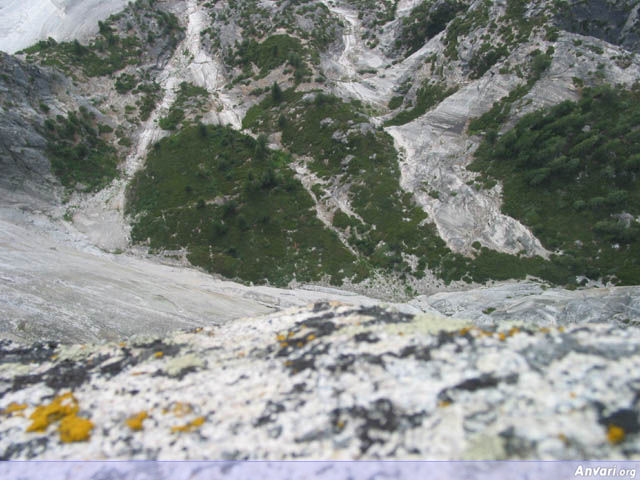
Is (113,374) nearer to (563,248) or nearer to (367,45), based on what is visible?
(563,248)

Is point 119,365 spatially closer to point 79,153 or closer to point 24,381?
point 24,381

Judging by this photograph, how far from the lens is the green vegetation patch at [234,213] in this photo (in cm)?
3459

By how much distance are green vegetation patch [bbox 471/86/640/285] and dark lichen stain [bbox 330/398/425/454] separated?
117ft

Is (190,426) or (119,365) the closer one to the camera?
(190,426)

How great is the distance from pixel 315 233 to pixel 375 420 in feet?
107

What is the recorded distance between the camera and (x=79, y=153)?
138 feet

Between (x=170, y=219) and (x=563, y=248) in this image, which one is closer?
(x=563, y=248)

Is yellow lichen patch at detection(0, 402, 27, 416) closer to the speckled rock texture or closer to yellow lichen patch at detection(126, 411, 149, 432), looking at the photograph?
the speckled rock texture

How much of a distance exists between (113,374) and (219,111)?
184 ft

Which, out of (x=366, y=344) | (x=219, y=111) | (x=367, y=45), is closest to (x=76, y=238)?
(x=219, y=111)

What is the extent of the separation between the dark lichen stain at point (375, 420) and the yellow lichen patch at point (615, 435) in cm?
308

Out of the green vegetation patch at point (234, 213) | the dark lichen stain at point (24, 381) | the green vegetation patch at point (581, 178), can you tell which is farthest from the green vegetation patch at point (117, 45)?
the green vegetation patch at point (581, 178)

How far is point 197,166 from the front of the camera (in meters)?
43.7

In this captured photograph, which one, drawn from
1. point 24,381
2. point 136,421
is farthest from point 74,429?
point 24,381
